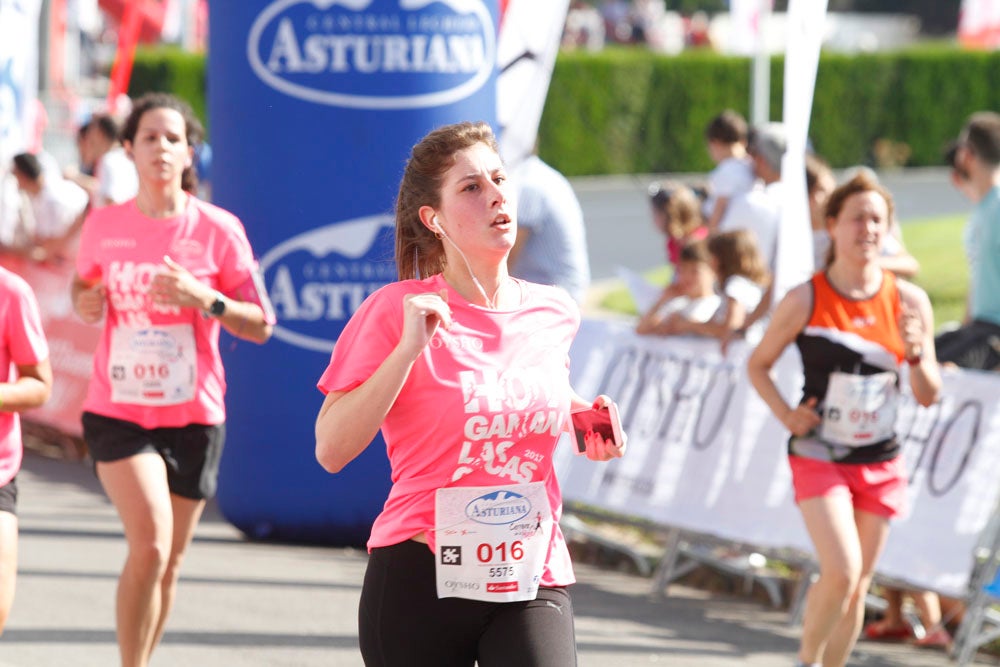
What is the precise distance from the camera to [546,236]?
8828 mm

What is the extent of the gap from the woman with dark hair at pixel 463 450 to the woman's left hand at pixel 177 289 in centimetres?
211

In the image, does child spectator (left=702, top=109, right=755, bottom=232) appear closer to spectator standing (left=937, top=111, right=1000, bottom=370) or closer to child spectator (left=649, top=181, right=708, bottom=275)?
child spectator (left=649, top=181, right=708, bottom=275)

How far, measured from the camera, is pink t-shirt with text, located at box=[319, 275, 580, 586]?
3.71 meters

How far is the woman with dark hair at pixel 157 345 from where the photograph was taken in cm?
578

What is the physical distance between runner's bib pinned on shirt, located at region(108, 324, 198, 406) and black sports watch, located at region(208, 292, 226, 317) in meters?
0.18

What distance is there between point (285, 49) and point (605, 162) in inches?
1028

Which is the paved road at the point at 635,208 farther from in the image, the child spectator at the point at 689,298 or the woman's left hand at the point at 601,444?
the woman's left hand at the point at 601,444

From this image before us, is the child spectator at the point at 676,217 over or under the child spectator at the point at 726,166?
under

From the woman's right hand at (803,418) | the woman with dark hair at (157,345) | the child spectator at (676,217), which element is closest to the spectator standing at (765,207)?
the child spectator at (676,217)

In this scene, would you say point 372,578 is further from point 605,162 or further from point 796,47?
point 605,162

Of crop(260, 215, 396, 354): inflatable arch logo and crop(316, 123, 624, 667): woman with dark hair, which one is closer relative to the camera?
crop(316, 123, 624, 667): woman with dark hair

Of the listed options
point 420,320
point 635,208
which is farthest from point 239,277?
point 635,208

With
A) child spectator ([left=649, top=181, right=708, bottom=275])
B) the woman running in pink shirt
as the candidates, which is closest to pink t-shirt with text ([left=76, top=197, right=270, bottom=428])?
the woman running in pink shirt

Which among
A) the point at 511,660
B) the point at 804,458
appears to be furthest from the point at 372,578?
the point at 804,458
